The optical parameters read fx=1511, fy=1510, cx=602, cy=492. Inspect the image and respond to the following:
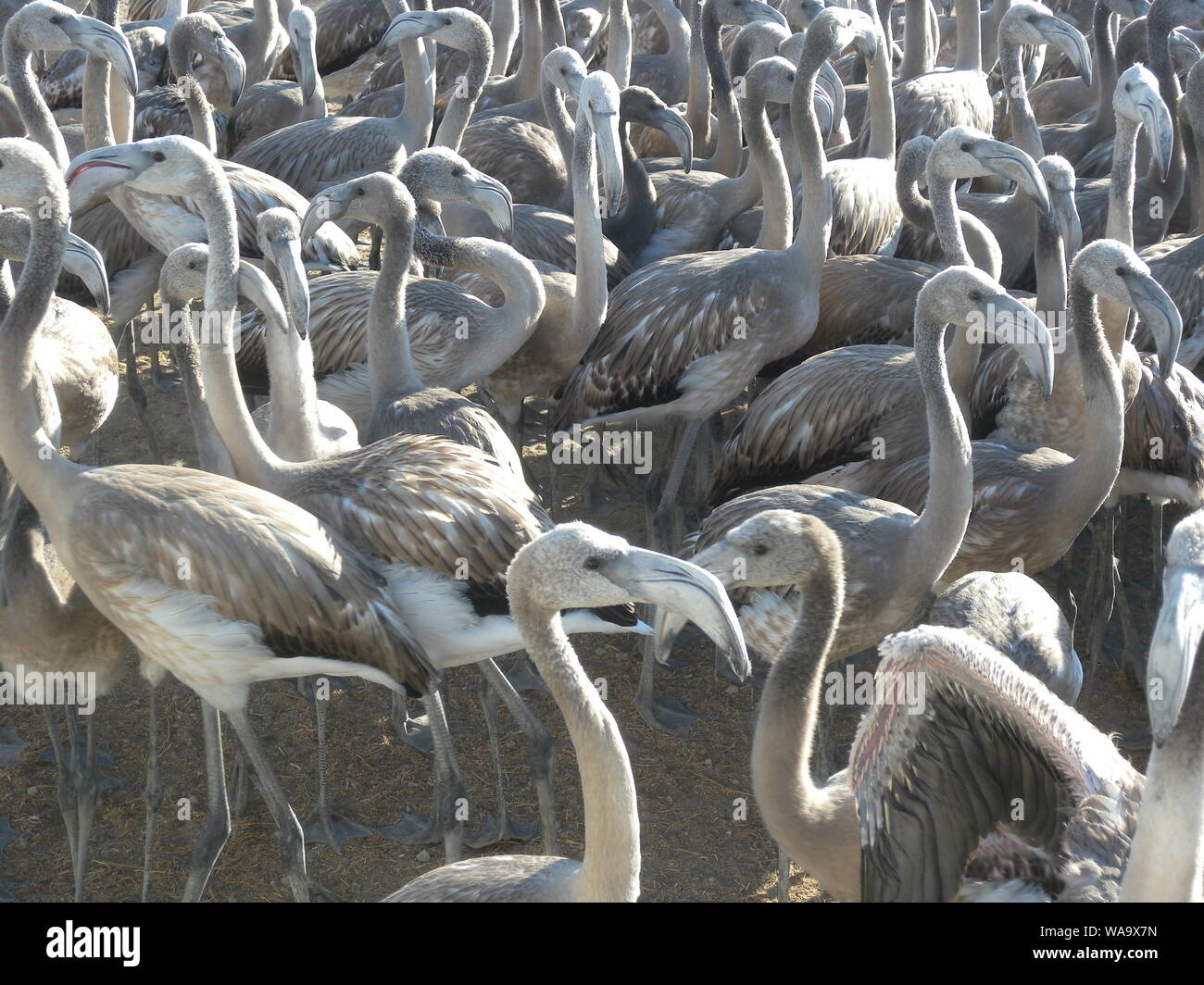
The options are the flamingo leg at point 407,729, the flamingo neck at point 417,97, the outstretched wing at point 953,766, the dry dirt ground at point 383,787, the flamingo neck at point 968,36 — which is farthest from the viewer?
the flamingo neck at point 968,36

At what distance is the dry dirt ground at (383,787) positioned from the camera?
18.6 feet

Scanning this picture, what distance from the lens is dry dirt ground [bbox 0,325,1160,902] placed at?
566 centimetres

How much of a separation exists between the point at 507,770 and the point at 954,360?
Answer: 268 cm

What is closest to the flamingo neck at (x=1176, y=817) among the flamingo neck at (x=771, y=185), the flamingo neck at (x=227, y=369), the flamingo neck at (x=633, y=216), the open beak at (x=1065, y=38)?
the flamingo neck at (x=227, y=369)

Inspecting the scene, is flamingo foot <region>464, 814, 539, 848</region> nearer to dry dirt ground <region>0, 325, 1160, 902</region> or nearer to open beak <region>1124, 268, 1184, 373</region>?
dry dirt ground <region>0, 325, 1160, 902</region>

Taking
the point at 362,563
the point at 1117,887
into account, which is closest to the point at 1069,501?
the point at 1117,887

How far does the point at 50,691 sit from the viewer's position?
5367 mm

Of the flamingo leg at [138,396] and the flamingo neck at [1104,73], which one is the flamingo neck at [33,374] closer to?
the flamingo leg at [138,396]

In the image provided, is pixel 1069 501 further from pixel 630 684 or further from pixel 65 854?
pixel 65 854

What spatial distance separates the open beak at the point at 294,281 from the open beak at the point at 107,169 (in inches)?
24.6

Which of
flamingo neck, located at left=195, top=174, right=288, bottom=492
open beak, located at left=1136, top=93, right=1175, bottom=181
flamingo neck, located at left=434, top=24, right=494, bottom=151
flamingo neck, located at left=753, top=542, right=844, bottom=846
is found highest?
flamingo neck, located at left=434, top=24, right=494, bottom=151

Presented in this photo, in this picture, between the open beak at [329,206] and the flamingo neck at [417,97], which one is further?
the flamingo neck at [417,97]

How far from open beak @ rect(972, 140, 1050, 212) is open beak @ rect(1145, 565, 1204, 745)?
3918 mm

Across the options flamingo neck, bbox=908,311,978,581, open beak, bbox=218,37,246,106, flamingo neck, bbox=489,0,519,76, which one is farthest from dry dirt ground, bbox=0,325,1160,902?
flamingo neck, bbox=489,0,519,76
